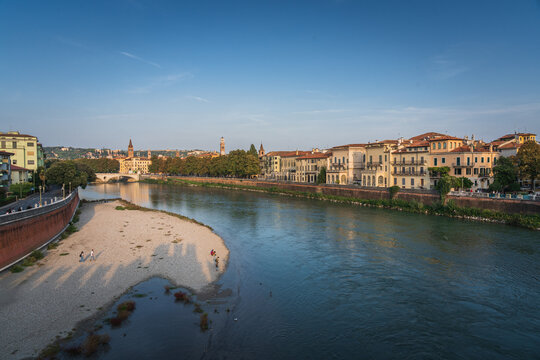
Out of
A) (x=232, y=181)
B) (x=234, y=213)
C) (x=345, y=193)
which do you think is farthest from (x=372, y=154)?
(x=232, y=181)

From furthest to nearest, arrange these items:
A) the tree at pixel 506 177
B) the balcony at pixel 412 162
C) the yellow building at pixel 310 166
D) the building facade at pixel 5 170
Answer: the yellow building at pixel 310 166
the balcony at pixel 412 162
the tree at pixel 506 177
the building facade at pixel 5 170

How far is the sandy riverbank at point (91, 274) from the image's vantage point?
1395 centimetres

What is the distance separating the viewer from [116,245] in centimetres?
2723

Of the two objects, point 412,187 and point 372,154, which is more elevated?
point 372,154

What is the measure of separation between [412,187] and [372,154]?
11.2 meters

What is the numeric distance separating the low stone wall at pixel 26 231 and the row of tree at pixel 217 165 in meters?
63.7

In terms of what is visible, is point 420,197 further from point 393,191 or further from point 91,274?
point 91,274

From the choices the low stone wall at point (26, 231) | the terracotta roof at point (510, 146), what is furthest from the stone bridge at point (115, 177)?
the terracotta roof at point (510, 146)

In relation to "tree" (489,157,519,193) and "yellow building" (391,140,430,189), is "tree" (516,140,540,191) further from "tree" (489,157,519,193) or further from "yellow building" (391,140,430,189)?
"yellow building" (391,140,430,189)

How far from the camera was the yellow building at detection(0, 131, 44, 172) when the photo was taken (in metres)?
52.8

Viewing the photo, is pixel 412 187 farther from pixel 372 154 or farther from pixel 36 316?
pixel 36 316

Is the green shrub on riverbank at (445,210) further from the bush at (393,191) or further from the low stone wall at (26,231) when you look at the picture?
the low stone wall at (26,231)

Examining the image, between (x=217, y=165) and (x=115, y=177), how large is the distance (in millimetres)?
49944

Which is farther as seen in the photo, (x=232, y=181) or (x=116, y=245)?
(x=232, y=181)
